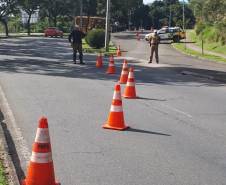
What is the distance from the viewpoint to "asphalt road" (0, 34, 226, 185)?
22.7 ft

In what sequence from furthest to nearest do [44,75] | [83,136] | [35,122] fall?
1. [44,75]
2. [35,122]
3. [83,136]

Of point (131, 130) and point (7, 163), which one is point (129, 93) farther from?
point (7, 163)

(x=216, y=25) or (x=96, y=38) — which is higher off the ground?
(x=216, y=25)

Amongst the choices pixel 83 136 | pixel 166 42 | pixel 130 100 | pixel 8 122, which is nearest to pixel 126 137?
pixel 83 136

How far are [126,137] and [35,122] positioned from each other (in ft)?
6.74

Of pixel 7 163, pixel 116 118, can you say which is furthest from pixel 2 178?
pixel 116 118

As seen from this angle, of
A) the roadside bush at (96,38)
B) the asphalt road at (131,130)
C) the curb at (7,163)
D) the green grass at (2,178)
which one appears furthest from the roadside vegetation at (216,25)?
the green grass at (2,178)

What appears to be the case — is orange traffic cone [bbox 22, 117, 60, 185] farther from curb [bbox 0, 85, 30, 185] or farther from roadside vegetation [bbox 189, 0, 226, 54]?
roadside vegetation [bbox 189, 0, 226, 54]

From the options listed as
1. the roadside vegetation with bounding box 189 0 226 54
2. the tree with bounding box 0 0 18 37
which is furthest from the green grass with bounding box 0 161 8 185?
the tree with bounding box 0 0 18 37

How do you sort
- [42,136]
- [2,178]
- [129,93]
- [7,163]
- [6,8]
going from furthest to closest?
1. [6,8]
2. [129,93]
3. [7,163]
4. [2,178]
5. [42,136]

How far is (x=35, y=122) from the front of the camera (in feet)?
34.1

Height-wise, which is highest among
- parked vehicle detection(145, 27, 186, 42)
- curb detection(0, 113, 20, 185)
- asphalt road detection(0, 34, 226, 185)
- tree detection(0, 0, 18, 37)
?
tree detection(0, 0, 18, 37)

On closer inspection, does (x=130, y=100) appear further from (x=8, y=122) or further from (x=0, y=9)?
(x=0, y=9)

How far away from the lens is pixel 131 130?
9.85 metres
